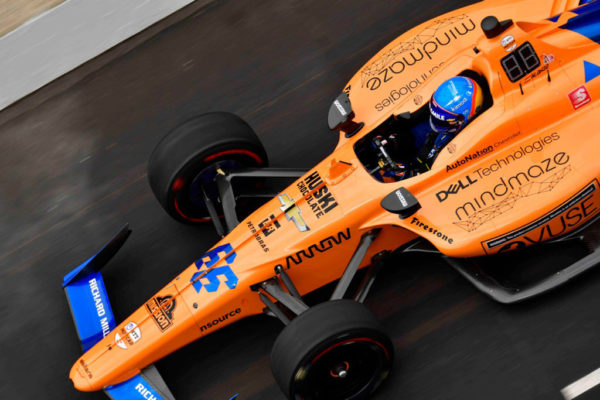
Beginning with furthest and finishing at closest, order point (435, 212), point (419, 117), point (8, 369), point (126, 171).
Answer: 1. point (126, 171)
2. point (8, 369)
3. point (419, 117)
4. point (435, 212)

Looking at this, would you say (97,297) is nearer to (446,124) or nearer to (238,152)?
(238,152)

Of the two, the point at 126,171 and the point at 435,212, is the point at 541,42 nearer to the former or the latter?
the point at 435,212

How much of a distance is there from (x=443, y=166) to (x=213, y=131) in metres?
1.72

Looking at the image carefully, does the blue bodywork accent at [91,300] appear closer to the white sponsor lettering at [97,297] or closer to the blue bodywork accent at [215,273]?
the white sponsor lettering at [97,297]

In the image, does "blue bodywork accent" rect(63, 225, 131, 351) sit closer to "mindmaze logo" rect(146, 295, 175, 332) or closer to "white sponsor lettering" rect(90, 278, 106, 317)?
"white sponsor lettering" rect(90, 278, 106, 317)

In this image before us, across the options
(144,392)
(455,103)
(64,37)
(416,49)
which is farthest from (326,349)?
(64,37)

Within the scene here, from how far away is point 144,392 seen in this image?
4.39 m

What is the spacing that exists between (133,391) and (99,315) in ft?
2.30

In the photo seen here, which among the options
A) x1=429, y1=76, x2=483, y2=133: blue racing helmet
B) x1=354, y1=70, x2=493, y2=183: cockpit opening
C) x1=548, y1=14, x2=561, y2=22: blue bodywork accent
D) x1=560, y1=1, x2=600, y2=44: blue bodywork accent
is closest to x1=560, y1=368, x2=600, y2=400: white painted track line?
x1=354, y1=70, x2=493, y2=183: cockpit opening

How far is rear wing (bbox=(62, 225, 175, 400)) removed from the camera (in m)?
4.41

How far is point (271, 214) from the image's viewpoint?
4523mm

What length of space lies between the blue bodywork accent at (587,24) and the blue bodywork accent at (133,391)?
3.85m

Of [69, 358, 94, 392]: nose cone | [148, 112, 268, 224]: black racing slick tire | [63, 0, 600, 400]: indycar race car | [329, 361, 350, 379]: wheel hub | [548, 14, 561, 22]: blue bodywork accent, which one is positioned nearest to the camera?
[329, 361, 350, 379]: wheel hub

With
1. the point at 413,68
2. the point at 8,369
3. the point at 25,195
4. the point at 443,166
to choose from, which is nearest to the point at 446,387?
the point at 443,166
